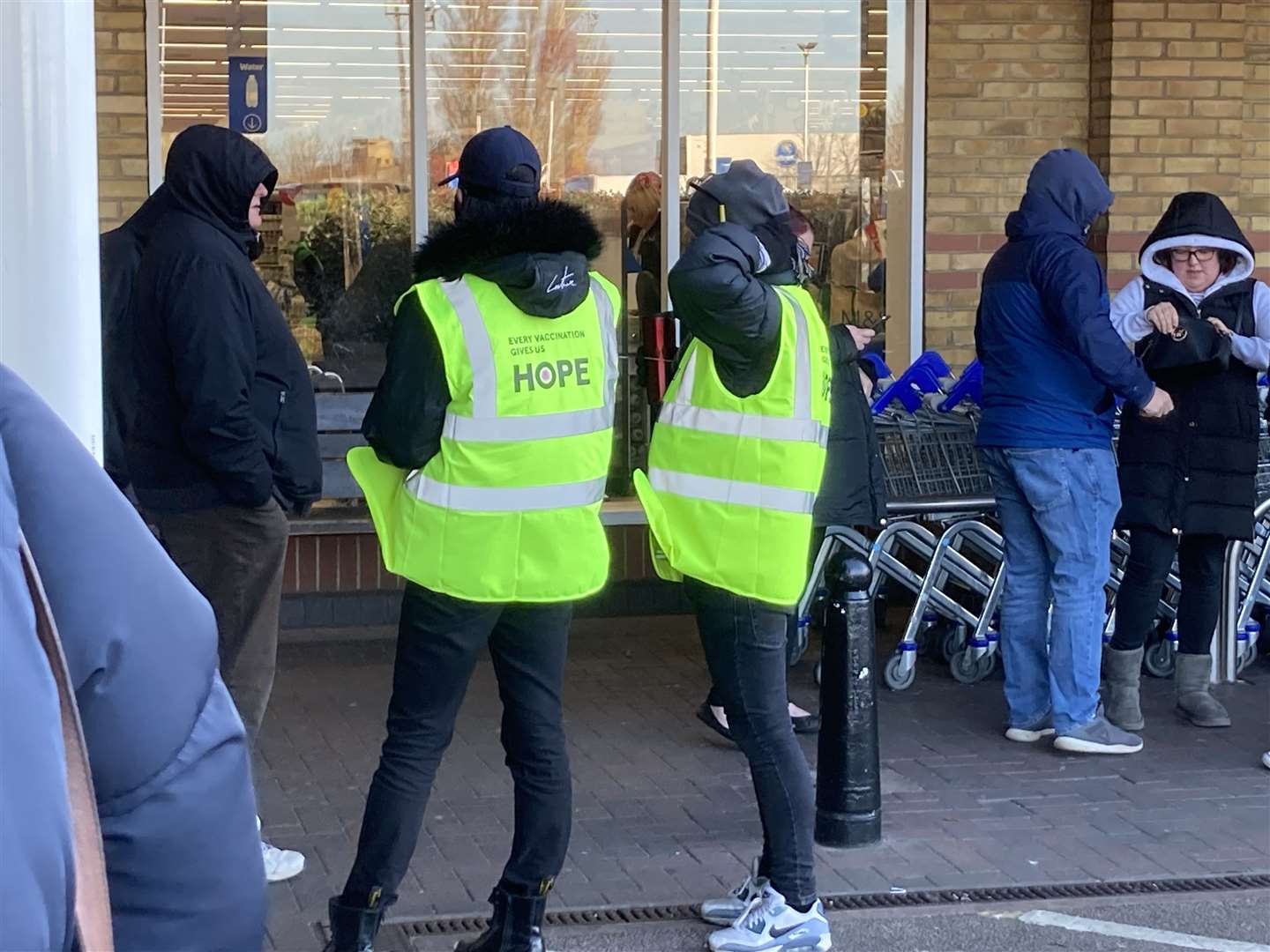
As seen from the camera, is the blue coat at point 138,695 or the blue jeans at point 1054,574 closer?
the blue coat at point 138,695

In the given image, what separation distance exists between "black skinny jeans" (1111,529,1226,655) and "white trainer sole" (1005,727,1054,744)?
43 cm

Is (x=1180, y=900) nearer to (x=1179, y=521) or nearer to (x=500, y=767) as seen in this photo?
(x=1179, y=521)

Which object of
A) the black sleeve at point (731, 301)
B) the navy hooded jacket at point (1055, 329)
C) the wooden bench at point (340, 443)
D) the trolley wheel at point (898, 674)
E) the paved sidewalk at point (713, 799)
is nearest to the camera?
the black sleeve at point (731, 301)

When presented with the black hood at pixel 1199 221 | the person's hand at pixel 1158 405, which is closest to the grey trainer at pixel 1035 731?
the person's hand at pixel 1158 405

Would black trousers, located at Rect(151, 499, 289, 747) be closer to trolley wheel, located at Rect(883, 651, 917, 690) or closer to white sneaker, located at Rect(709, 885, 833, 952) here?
white sneaker, located at Rect(709, 885, 833, 952)

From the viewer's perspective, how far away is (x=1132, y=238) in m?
8.36

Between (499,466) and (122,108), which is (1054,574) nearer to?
(499,466)

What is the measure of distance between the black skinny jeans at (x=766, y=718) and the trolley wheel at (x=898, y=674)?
2.83 metres

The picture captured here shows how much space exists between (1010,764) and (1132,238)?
328cm

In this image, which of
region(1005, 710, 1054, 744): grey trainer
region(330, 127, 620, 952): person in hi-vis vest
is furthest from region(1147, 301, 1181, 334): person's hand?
region(330, 127, 620, 952): person in hi-vis vest

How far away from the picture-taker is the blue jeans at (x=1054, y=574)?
5992 mm

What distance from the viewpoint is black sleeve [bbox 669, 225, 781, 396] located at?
160 inches

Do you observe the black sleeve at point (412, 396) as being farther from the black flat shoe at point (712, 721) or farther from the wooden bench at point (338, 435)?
the wooden bench at point (338, 435)

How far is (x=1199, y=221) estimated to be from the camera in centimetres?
621
